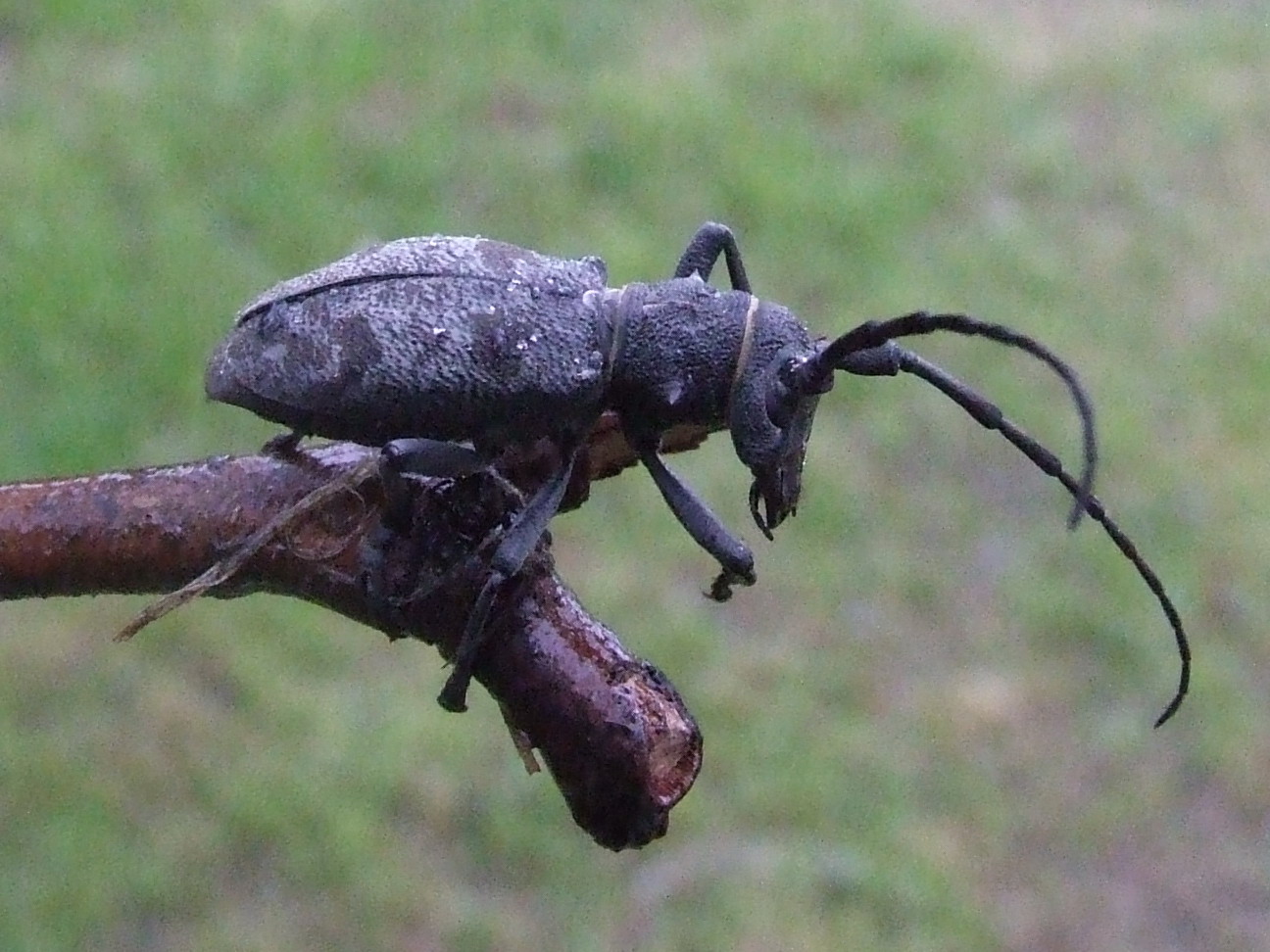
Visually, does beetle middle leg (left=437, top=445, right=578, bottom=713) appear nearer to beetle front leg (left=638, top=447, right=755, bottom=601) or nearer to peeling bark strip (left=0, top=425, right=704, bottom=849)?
peeling bark strip (left=0, top=425, right=704, bottom=849)

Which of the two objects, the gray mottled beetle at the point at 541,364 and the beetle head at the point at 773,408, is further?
the beetle head at the point at 773,408

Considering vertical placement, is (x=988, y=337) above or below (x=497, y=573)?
above

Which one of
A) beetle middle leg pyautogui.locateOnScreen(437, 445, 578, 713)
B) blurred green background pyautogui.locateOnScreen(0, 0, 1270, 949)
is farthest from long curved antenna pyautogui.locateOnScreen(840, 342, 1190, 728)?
blurred green background pyautogui.locateOnScreen(0, 0, 1270, 949)

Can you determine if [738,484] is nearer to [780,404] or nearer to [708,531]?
[708,531]

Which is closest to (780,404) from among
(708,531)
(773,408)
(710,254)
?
(773,408)

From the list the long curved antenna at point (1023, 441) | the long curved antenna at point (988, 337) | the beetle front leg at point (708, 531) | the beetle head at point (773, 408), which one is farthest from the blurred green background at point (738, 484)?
the long curved antenna at point (988, 337)

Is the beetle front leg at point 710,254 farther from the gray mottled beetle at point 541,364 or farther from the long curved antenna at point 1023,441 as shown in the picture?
the long curved antenna at point 1023,441
